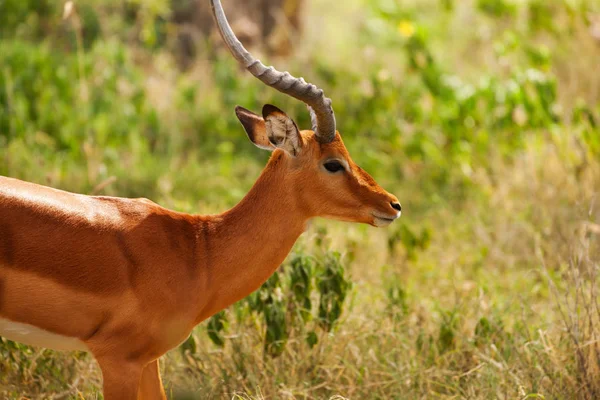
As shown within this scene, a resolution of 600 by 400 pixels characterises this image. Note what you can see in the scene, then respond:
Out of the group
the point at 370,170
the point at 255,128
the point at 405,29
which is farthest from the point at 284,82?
the point at 405,29

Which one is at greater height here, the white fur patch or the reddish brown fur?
the white fur patch

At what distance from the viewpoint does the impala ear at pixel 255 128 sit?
176 inches

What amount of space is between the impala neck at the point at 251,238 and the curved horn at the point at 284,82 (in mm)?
234

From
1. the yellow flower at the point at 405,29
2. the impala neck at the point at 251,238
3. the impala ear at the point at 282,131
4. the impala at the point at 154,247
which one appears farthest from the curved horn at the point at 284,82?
the yellow flower at the point at 405,29

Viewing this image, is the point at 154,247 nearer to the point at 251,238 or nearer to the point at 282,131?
the point at 251,238

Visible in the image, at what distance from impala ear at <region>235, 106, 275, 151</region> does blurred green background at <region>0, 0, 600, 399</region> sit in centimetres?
83

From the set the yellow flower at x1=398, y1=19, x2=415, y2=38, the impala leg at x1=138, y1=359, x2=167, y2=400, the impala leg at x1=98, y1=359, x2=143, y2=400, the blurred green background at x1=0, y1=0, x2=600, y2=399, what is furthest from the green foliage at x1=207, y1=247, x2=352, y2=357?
the yellow flower at x1=398, y1=19, x2=415, y2=38

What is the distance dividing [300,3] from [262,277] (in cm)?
779

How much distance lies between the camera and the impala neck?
4.24 m

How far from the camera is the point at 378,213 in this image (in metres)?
4.37

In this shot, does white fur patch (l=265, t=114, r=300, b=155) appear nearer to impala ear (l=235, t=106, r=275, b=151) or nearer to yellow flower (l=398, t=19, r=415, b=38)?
impala ear (l=235, t=106, r=275, b=151)

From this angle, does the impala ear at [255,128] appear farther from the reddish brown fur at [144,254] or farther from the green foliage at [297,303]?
the green foliage at [297,303]

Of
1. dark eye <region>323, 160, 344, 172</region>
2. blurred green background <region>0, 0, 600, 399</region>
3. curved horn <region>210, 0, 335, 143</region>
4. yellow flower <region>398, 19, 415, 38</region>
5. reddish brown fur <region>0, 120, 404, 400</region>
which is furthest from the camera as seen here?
yellow flower <region>398, 19, 415, 38</region>

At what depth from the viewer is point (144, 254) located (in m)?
4.04
